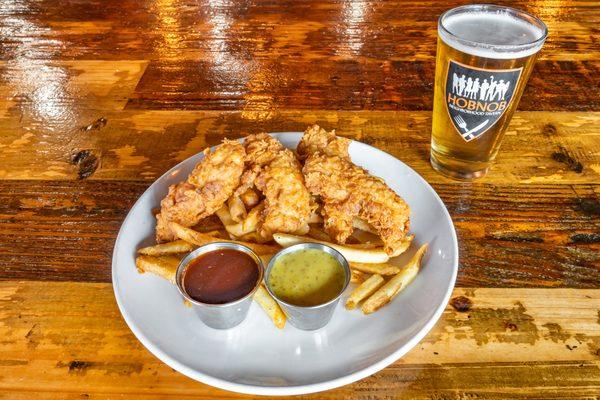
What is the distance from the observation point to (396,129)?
3520 mm

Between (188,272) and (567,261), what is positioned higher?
(188,272)

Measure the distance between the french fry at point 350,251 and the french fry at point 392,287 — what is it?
0.12 m

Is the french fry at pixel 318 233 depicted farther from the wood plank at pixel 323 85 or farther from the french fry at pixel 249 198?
the wood plank at pixel 323 85

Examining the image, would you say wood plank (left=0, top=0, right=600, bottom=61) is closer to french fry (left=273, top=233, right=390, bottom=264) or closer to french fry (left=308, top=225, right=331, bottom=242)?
french fry (left=308, top=225, right=331, bottom=242)

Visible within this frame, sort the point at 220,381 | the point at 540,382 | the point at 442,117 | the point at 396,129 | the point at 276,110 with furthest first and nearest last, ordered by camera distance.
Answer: the point at 276,110 < the point at 396,129 < the point at 442,117 < the point at 540,382 < the point at 220,381

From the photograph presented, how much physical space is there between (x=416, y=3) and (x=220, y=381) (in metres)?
4.23

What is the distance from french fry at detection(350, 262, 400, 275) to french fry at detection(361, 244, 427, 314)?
5 cm

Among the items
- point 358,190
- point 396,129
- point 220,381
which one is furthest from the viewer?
point 396,129

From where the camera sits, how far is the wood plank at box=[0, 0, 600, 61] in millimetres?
4398

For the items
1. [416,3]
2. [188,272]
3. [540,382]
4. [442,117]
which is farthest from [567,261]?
[416,3]

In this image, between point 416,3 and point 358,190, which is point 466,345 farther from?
point 416,3

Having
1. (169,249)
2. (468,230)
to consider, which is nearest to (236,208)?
(169,249)

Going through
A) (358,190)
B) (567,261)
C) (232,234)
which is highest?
(358,190)

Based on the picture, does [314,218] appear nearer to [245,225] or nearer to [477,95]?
[245,225]
